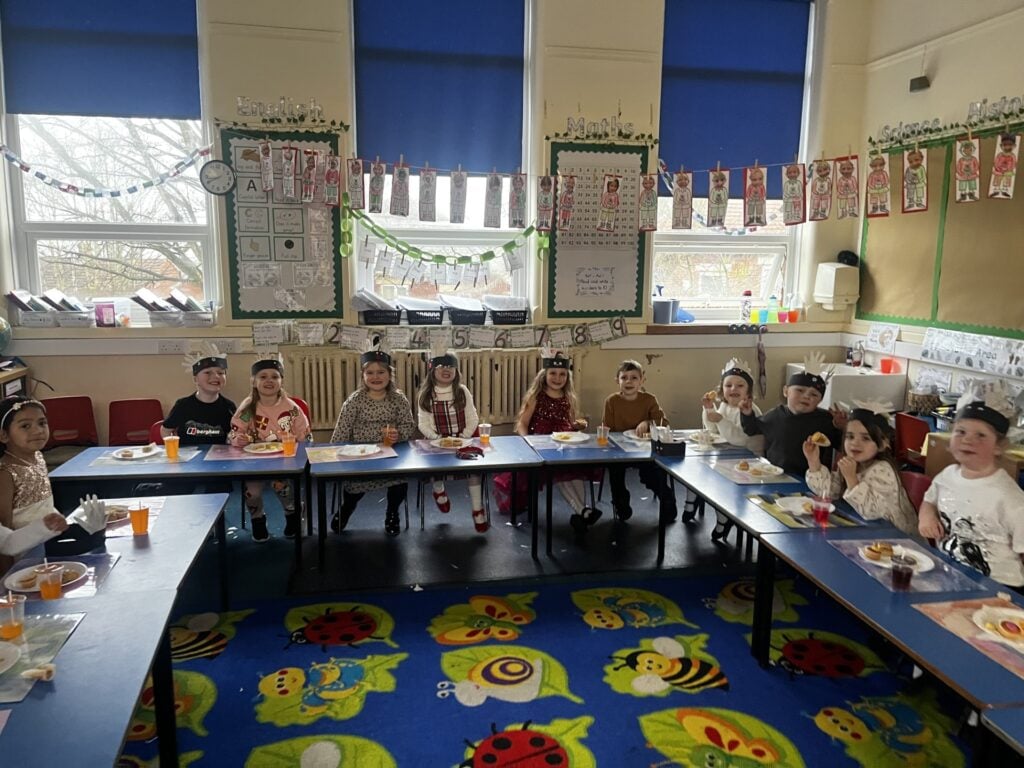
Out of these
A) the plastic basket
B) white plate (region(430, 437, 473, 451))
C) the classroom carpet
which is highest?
the plastic basket

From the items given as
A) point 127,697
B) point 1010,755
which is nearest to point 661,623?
point 1010,755

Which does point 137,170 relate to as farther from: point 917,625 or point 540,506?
point 917,625

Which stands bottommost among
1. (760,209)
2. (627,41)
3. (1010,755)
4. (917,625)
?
(1010,755)

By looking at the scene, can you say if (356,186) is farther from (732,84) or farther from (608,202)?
(732,84)

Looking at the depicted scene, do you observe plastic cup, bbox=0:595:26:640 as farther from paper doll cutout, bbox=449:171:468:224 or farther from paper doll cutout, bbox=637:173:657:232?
paper doll cutout, bbox=637:173:657:232

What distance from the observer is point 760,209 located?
231 inches

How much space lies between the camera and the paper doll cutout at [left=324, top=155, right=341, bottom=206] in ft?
19.3

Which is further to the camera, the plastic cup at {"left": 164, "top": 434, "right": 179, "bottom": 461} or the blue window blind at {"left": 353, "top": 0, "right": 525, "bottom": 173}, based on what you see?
the blue window blind at {"left": 353, "top": 0, "right": 525, "bottom": 173}

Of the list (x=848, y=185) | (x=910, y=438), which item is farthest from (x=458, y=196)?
(x=910, y=438)

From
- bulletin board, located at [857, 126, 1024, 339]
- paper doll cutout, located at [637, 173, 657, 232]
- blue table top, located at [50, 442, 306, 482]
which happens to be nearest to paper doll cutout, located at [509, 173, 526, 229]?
paper doll cutout, located at [637, 173, 657, 232]

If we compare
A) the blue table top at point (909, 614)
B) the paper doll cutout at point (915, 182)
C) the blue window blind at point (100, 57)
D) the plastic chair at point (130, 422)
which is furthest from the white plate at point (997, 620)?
the blue window blind at point (100, 57)

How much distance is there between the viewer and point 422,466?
164 inches

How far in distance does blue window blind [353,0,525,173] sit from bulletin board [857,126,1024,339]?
11.0 ft

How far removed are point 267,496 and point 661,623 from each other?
136 inches
